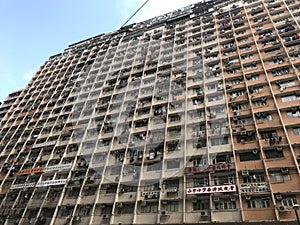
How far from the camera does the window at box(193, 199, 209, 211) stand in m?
18.8

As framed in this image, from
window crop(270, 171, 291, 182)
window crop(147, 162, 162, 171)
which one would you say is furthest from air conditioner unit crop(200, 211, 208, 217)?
window crop(147, 162, 162, 171)

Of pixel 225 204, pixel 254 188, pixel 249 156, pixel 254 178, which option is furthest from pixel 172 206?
pixel 249 156

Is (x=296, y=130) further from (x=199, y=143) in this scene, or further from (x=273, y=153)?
(x=199, y=143)

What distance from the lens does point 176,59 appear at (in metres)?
33.2

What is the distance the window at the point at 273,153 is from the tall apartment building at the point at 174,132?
10cm

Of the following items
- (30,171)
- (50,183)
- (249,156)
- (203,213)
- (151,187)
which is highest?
(30,171)

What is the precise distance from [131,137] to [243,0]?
27.4 meters

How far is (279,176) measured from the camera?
1828cm

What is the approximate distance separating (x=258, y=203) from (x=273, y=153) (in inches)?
168

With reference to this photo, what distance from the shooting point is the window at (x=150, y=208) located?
20.0 meters

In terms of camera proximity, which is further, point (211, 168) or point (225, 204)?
point (211, 168)

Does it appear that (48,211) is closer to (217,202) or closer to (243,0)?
(217,202)

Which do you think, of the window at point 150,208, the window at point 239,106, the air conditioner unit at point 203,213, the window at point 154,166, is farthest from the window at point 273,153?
the window at point 150,208

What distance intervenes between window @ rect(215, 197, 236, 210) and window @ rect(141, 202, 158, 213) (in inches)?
189
